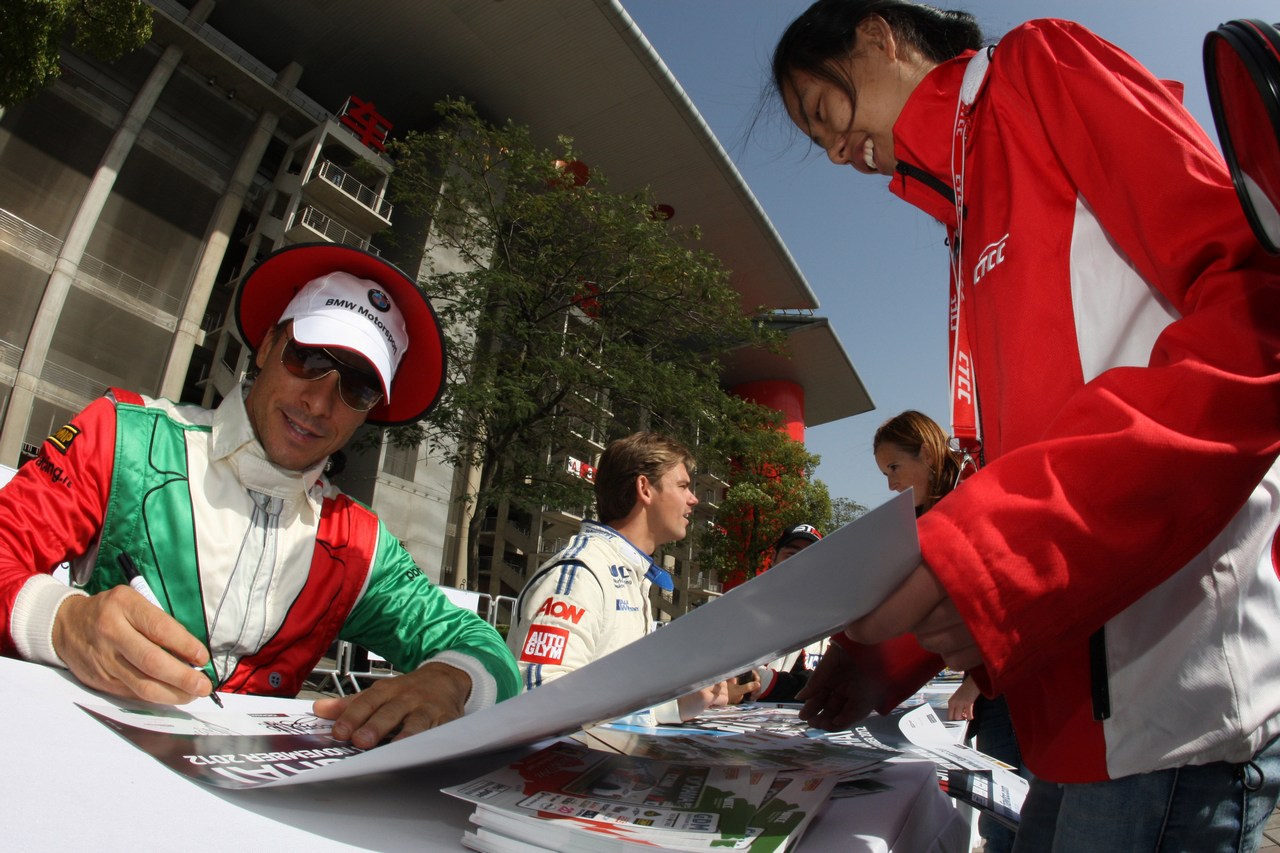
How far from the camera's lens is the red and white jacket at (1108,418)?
50 cm

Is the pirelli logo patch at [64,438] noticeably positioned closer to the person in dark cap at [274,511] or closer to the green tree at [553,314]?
the person in dark cap at [274,511]

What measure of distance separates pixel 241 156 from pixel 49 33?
13.5m

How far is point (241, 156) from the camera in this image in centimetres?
1831

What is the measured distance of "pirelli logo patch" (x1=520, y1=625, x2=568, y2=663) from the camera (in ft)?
7.29

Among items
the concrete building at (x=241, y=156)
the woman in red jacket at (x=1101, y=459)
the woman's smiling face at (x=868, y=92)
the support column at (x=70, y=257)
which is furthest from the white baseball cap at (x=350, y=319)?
the support column at (x=70, y=257)

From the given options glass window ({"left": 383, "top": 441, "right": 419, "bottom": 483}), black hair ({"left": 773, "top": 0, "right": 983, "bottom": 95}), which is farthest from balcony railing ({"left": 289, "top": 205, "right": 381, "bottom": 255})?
black hair ({"left": 773, "top": 0, "right": 983, "bottom": 95})

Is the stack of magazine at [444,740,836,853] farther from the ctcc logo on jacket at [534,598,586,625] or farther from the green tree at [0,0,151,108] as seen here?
the green tree at [0,0,151,108]

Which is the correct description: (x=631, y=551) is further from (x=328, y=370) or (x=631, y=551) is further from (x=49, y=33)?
(x=49, y=33)

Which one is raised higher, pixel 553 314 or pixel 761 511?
pixel 761 511

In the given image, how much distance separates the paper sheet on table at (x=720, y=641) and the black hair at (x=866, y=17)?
0.84 meters

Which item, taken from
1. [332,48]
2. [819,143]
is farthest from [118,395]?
[332,48]

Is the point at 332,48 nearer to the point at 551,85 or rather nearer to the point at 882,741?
the point at 551,85

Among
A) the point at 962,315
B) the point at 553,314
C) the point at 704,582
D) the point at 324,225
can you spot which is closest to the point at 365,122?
the point at 324,225

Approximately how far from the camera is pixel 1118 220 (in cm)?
67
